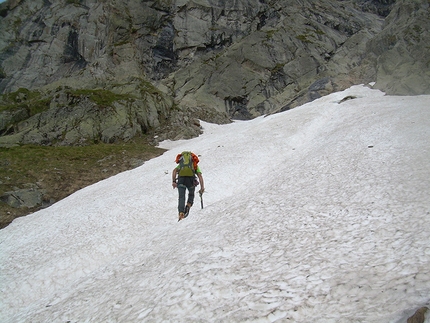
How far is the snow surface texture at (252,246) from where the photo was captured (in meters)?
5.45

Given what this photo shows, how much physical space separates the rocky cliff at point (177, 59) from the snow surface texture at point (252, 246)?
29.9 meters

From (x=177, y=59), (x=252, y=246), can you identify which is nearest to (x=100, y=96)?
(x=252, y=246)

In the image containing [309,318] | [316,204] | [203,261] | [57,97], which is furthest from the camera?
[57,97]

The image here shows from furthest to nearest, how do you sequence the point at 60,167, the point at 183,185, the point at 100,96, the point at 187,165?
the point at 100,96, the point at 60,167, the point at 187,165, the point at 183,185

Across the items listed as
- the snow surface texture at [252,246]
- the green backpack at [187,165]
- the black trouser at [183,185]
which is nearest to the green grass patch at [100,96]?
the snow surface texture at [252,246]

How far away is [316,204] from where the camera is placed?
10742mm

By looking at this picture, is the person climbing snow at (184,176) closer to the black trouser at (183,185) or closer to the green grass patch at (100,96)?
the black trouser at (183,185)

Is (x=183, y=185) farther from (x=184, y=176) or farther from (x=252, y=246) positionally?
(x=252, y=246)

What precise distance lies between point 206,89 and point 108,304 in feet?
275

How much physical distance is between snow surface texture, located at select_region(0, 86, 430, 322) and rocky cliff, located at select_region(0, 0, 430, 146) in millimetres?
29950

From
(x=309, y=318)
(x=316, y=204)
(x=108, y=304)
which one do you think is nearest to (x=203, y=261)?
(x=108, y=304)

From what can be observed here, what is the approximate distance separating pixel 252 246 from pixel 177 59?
104513mm

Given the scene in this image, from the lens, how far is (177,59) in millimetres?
103125

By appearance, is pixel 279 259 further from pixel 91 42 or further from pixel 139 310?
pixel 91 42
